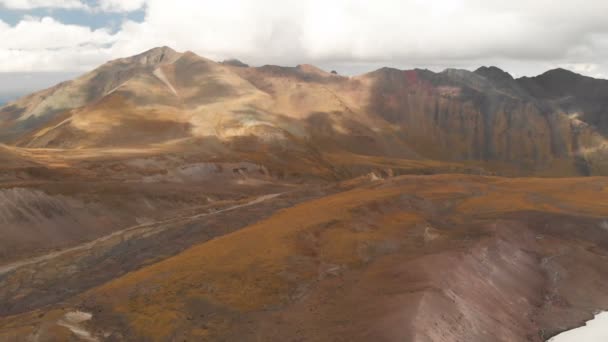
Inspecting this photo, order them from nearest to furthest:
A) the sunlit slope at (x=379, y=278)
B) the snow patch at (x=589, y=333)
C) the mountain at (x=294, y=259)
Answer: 1. the sunlit slope at (x=379, y=278)
2. the mountain at (x=294, y=259)
3. the snow patch at (x=589, y=333)

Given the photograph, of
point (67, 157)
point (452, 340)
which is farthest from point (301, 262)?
point (67, 157)

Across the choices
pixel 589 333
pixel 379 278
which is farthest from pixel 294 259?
pixel 589 333

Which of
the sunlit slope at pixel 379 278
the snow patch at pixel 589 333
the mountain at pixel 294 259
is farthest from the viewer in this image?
the snow patch at pixel 589 333

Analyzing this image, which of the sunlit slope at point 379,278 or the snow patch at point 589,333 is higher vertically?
the sunlit slope at point 379,278

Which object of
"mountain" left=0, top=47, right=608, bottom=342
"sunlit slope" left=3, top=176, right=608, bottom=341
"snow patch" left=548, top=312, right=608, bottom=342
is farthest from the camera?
Answer: "snow patch" left=548, top=312, right=608, bottom=342

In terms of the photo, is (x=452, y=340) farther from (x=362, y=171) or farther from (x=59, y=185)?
(x=362, y=171)

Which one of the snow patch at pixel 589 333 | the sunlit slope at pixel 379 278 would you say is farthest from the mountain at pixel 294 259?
the snow patch at pixel 589 333

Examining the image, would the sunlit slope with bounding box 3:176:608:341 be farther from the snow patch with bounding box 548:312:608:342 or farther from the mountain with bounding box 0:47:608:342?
the snow patch with bounding box 548:312:608:342

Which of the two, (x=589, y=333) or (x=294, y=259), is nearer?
(x=589, y=333)

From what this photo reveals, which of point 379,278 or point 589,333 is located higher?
point 379,278

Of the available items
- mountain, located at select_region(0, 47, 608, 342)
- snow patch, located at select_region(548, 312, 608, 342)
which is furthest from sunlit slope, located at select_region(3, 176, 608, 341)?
snow patch, located at select_region(548, 312, 608, 342)

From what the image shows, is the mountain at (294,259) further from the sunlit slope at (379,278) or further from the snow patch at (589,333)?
the snow patch at (589,333)

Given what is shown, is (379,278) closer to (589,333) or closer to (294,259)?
(294,259)
